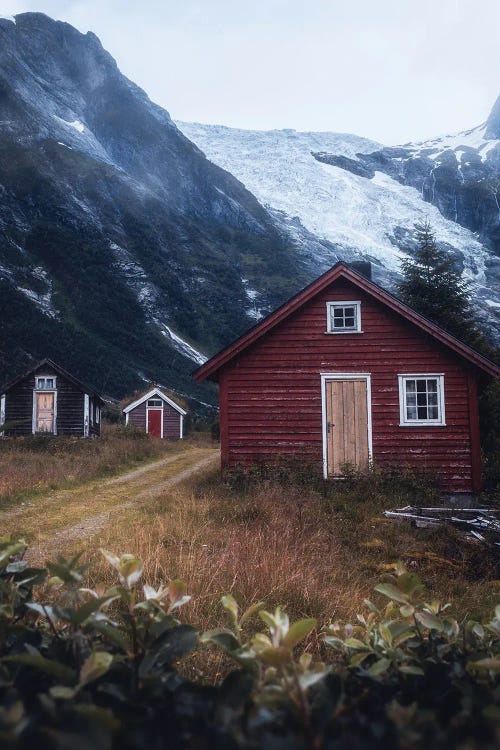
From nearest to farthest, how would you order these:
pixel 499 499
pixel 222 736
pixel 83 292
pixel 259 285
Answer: pixel 222 736 → pixel 499 499 → pixel 83 292 → pixel 259 285

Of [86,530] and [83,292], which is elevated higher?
[83,292]

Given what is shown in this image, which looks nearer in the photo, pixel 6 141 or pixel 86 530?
pixel 86 530

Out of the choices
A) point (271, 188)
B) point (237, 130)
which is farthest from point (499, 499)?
point (237, 130)

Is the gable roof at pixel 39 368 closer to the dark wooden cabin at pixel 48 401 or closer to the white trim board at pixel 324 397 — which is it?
the dark wooden cabin at pixel 48 401

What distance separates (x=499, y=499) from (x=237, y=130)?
179 meters

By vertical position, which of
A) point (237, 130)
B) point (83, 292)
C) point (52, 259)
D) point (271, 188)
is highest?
point (237, 130)

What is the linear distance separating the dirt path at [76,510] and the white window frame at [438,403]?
20.6ft

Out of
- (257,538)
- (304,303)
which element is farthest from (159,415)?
(257,538)

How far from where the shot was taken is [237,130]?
169m

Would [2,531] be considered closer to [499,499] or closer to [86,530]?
[86,530]

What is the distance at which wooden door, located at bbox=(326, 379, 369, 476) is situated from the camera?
43.5 feet

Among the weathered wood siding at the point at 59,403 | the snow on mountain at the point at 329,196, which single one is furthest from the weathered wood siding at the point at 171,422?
the snow on mountain at the point at 329,196

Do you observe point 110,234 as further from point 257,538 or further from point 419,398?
point 257,538

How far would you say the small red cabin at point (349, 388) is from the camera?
42.5ft
